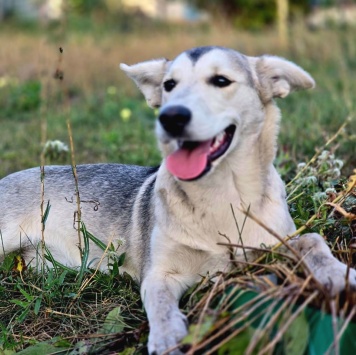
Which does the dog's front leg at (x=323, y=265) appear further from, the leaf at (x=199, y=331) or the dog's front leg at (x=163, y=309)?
the dog's front leg at (x=163, y=309)

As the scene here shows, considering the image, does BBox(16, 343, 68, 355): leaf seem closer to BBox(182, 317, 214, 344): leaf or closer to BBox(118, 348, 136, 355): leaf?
BBox(118, 348, 136, 355): leaf

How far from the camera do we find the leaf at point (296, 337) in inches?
96.9

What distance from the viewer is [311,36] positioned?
13.1 metres

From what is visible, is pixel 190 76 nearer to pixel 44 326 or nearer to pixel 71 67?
pixel 44 326

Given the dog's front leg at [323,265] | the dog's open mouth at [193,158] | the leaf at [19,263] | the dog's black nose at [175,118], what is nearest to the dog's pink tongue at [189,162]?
the dog's open mouth at [193,158]

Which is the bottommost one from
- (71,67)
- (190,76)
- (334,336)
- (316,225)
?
(71,67)

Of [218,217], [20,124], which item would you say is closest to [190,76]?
[218,217]

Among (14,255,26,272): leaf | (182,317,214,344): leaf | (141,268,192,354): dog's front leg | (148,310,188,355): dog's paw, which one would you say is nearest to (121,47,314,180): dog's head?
Answer: (141,268,192,354): dog's front leg

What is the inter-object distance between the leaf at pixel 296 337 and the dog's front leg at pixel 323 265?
0.24 m

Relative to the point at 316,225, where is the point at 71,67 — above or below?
below

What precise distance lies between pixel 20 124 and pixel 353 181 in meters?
6.33

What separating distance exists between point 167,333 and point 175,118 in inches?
37.9

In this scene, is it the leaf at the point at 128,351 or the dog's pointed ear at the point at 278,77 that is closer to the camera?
the leaf at the point at 128,351

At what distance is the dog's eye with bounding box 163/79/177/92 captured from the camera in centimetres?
356
